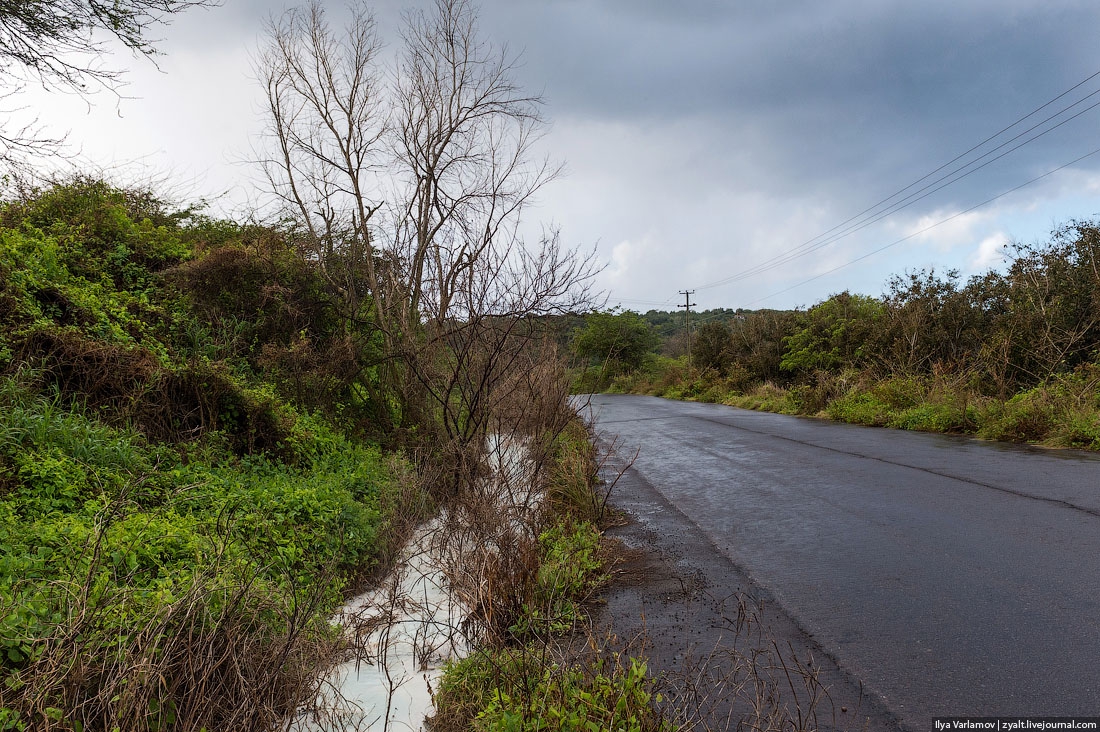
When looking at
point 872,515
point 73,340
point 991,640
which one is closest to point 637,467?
point 872,515

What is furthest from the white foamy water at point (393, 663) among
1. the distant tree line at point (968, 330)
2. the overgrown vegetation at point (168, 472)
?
the distant tree line at point (968, 330)

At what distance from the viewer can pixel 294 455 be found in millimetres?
8859

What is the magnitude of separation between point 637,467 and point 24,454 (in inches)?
375

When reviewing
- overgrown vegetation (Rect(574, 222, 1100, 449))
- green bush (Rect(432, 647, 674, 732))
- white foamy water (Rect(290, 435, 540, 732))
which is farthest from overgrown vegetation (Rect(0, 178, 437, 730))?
overgrown vegetation (Rect(574, 222, 1100, 449))

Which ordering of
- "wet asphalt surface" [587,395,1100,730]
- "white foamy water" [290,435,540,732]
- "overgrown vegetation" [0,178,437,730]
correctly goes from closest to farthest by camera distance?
"overgrown vegetation" [0,178,437,730], "wet asphalt surface" [587,395,1100,730], "white foamy water" [290,435,540,732]

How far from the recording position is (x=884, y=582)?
5383mm

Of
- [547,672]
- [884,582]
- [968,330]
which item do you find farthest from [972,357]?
[547,672]

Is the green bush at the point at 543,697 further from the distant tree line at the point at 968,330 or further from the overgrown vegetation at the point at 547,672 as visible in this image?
the distant tree line at the point at 968,330

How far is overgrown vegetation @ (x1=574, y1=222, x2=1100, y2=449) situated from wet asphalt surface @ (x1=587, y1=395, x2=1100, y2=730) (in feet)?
10.7

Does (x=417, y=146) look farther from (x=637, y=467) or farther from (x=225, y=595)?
(x=225, y=595)

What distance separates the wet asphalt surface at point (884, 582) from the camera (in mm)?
3678

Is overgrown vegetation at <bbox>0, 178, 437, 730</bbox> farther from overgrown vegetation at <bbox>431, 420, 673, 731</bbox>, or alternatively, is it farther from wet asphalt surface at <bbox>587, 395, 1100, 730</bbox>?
wet asphalt surface at <bbox>587, 395, 1100, 730</bbox>

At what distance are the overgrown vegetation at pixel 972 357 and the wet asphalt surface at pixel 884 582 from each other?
326 cm

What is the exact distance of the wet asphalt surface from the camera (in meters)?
3.68
